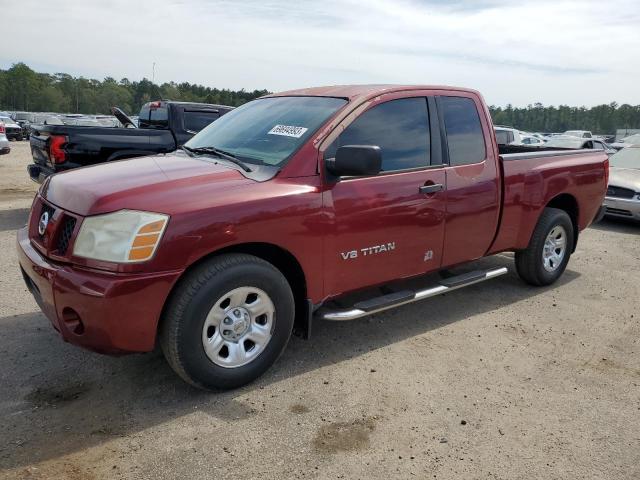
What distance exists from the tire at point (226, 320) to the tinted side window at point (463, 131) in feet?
6.41

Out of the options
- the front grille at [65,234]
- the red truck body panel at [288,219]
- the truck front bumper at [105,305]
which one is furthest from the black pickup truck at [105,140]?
the truck front bumper at [105,305]

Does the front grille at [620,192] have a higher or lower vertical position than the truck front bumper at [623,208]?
higher

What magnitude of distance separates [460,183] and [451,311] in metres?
1.24

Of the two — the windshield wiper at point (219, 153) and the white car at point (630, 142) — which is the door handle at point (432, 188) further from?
the white car at point (630, 142)

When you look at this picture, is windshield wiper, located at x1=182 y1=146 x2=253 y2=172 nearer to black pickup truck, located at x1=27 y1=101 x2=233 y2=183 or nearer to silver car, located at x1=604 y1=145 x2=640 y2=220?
black pickup truck, located at x1=27 y1=101 x2=233 y2=183

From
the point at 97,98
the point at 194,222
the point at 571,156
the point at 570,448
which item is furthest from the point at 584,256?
the point at 97,98

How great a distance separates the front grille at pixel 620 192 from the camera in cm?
936

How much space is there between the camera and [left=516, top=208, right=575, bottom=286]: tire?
528 centimetres

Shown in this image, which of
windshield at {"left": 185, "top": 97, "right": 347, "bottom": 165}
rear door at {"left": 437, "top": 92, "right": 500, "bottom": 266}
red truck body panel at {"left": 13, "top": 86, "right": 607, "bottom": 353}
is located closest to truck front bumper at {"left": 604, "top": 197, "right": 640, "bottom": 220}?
red truck body panel at {"left": 13, "top": 86, "right": 607, "bottom": 353}

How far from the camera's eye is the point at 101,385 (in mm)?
3385

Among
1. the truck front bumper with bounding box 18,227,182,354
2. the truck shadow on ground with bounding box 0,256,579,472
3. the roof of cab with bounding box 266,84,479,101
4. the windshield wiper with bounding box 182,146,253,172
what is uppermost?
the roof of cab with bounding box 266,84,479,101

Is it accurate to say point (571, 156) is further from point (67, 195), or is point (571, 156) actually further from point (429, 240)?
point (67, 195)

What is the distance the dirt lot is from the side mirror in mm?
1369

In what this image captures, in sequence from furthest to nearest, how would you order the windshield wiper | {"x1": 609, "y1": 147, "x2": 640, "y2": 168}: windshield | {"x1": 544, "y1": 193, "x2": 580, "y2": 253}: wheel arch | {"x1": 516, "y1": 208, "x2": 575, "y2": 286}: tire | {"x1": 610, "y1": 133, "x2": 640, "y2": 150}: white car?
{"x1": 610, "y1": 133, "x2": 640, "y2": 150}: white car, {"x1": 609, "y1": 147, "x2": 640, "y2": 168}: windshield, {"x1": 544, "y1": 193, "x2": 580, "y2": 253}: wheel arch, {"x1": 516, "y1": 208, "x2": 575, "y2": 286}: tire, the windshield wiper
